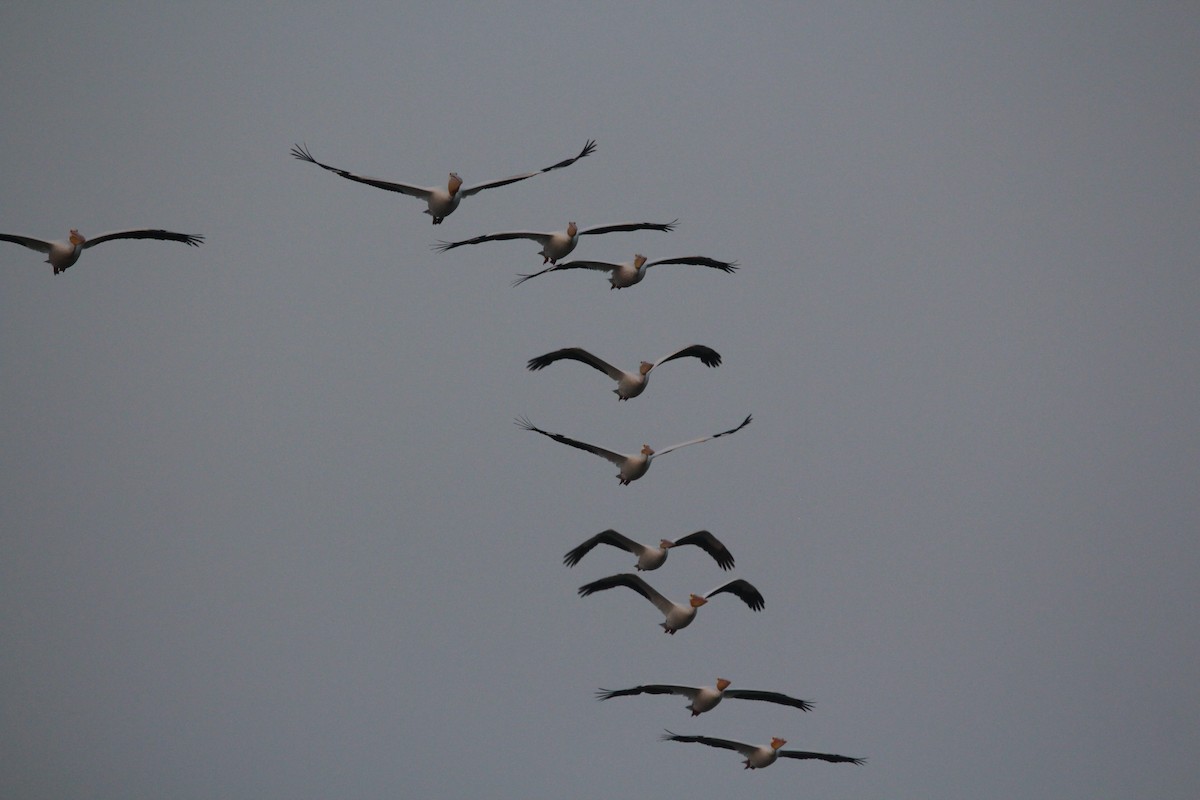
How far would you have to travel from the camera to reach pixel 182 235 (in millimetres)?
37375

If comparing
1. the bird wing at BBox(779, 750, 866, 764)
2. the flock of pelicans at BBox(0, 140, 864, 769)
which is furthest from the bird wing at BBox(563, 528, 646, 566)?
the bird wing at BBox(779, 750, 866, 764)

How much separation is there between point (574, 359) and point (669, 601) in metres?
5.34

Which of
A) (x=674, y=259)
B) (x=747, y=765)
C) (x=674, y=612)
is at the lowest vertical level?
(x=747, y=765)

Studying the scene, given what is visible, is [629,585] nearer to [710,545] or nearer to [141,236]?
[710,545]

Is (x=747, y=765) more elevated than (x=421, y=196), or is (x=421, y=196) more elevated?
(x=421, y=196)

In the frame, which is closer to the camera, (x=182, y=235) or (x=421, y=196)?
(x=421, y=196)

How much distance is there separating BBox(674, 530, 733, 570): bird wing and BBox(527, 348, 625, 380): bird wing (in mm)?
3611

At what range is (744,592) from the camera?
37.0 m

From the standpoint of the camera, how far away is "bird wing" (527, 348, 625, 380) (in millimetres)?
36125

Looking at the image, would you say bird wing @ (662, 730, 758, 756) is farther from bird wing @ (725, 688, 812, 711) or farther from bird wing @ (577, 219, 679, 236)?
bird wing @ (577, 219, 679, 236)

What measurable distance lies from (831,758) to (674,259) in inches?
424

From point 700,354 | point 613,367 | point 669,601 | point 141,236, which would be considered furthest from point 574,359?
point 141,236

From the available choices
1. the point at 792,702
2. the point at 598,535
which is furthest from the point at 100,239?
the point at 792,702

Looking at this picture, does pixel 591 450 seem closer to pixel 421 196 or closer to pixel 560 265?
pixel 560 265
